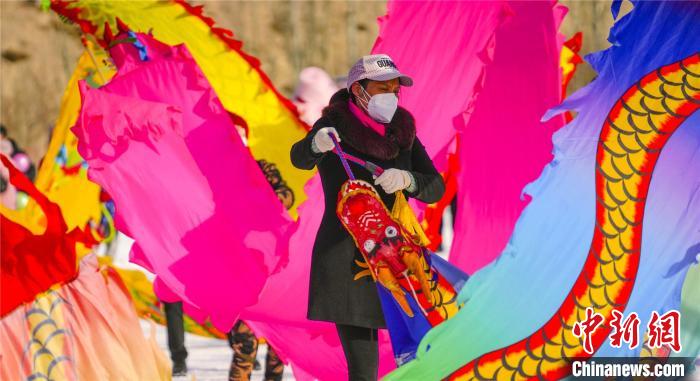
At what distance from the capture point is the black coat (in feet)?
10.8

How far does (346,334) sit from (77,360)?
111cm

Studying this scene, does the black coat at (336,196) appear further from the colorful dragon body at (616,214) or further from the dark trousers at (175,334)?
the dark trousers at (175,334)

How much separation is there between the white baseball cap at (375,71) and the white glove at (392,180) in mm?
279

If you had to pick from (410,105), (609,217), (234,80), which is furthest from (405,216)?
(234,80)

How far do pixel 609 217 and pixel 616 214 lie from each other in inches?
1.0

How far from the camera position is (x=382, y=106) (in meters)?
3.35

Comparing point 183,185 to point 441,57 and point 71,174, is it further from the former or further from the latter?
point 71,174

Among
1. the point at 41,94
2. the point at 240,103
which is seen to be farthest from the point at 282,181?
the point at 41,94

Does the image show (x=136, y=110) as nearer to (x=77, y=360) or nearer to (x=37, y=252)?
(x=37, y=252)

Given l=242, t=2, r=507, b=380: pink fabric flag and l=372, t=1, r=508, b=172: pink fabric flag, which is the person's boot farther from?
l=372, t=1, r=508, b=172: pink fabric flag

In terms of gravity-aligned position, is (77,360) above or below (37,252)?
below

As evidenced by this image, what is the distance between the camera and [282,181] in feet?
16.9

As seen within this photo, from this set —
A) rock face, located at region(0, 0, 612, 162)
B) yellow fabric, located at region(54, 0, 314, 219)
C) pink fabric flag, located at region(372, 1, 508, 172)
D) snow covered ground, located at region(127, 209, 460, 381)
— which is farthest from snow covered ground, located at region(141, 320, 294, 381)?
rock face, located at region(0, 0, 612, 162)

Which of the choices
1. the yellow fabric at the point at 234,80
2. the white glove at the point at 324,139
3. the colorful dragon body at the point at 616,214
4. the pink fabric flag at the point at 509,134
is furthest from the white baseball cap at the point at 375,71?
the yellow fabric at the point at 234,80
